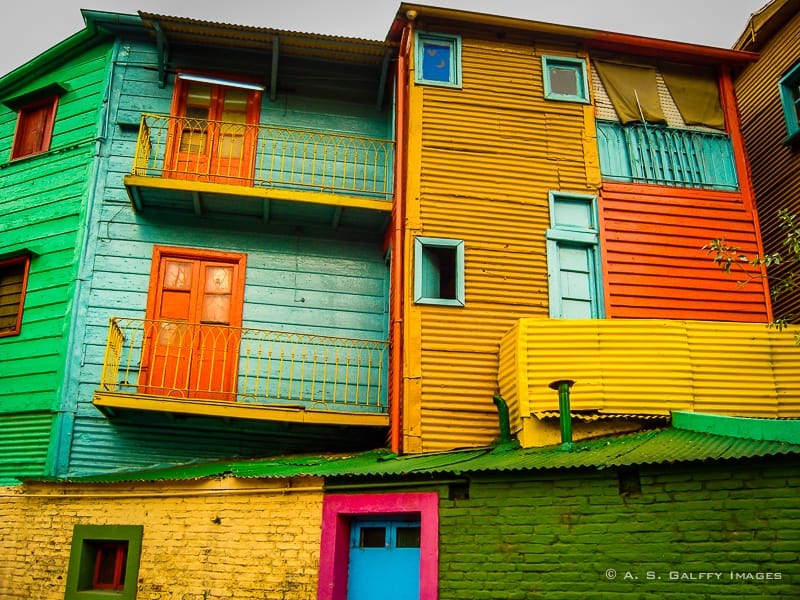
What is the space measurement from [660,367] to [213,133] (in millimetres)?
8165

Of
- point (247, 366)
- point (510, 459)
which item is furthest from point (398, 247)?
point (510, 459)

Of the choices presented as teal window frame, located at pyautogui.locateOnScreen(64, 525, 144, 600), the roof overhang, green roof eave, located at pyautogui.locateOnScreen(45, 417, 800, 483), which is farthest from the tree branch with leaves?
teal window frame, located at pyautogui.locateOnScreen(64, 525, 144, 600)

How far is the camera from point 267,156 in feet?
42.4

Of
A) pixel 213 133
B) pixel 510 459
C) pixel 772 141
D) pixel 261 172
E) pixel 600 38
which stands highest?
pixel 600 38

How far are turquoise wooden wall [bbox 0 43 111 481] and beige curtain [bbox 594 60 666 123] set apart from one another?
869cm

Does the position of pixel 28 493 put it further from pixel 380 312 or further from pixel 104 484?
pixel 380 312

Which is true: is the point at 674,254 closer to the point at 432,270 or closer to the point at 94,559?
the point at 432,270

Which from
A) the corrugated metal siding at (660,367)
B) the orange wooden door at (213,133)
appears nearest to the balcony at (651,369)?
the corrugated metal siding at (660,367)

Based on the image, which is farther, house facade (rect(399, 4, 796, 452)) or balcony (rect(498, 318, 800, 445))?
house facade (rect(399, 4, 796, 452))

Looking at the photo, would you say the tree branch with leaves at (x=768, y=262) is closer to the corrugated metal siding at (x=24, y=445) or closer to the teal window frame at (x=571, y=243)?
the teal window frame at (x=571, y=243)

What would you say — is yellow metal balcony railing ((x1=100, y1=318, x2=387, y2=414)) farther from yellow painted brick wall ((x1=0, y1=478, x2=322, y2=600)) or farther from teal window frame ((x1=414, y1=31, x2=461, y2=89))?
teal window frame ((x1=414, y1=31, x2=461, y2=89))

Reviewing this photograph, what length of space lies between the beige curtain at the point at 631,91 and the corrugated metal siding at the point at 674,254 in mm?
1427

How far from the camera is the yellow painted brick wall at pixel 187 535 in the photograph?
9.01m

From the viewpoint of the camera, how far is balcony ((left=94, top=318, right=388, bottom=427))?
36.0 ft
